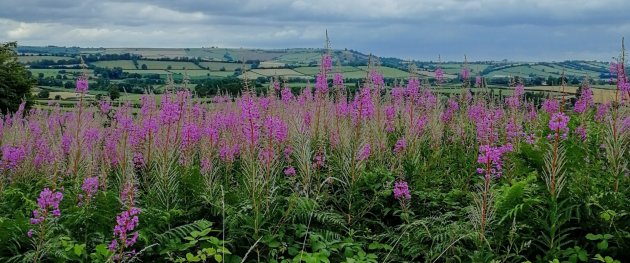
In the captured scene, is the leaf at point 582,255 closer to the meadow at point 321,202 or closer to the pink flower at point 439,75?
the meadow at point 321,202

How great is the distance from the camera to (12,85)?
902 inches

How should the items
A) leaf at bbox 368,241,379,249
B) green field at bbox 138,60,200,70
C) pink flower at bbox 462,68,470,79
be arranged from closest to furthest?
leaf at bbox 368,241,379,249
pink flower at bbox 462,68,470,79
green field at bbox 138,60,200,70

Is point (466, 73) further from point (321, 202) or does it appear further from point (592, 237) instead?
point (592, 237)

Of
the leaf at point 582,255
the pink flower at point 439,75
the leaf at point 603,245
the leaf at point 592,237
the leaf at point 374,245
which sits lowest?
the leaf at point 374,245

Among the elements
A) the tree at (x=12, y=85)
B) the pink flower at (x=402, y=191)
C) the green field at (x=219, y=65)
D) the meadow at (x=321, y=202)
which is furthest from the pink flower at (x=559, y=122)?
the green field at (x=219, y=65)

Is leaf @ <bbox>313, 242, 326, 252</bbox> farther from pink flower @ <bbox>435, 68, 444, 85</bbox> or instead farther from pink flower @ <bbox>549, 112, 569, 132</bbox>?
pink flower @ <bbox>435, 68, 444, 85</bbox>

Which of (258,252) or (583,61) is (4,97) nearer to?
(258,252)

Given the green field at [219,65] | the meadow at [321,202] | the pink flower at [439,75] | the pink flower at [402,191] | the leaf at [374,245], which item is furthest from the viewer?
the green field at [219,65]

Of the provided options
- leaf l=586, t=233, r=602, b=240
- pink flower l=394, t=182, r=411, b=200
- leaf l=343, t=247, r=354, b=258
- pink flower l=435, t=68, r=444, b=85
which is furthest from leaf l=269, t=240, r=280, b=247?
pink flower l=435, t=68, r=444, b=85

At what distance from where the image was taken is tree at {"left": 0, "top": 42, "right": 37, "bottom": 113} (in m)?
21.9

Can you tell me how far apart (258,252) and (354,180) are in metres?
1.76

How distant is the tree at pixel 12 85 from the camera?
21.9m

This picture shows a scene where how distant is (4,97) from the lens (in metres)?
22.3

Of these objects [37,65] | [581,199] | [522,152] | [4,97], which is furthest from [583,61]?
[37,65]
